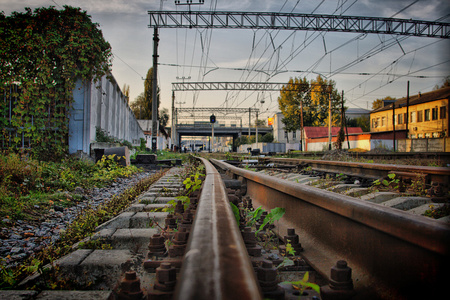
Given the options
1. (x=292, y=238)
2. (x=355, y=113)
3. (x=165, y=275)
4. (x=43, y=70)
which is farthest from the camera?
(x=355, y=113)

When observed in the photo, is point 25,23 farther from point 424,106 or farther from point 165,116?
point 165,116

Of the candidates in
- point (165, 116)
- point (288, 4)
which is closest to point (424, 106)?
point (288, 4)

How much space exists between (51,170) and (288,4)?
58.5 feet

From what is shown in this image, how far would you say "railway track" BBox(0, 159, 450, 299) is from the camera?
2.76 ft

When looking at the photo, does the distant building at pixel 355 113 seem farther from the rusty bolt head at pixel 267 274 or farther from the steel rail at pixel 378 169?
the rusty bolt head at pixel 267 274

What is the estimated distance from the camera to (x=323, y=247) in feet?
6.48

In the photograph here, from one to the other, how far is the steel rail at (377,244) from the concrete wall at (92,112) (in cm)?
986

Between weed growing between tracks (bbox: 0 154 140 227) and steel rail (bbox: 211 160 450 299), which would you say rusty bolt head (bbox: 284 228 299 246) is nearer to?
steel rail (bbox: 211 160 450 299)

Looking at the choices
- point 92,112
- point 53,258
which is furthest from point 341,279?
point 92,112

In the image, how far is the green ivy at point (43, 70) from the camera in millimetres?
8578

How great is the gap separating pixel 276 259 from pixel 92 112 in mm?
10602

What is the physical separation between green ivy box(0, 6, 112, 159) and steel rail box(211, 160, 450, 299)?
9.28m

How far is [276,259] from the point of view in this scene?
→ 1.84 metres

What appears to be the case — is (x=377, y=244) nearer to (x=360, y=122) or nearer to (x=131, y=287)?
(x=131, y=287)
